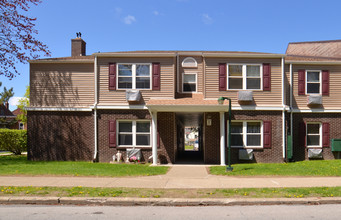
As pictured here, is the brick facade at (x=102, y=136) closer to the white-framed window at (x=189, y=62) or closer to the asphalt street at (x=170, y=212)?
the white-framed window at (x=189, y=62)

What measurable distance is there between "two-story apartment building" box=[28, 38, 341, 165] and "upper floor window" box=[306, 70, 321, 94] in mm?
54

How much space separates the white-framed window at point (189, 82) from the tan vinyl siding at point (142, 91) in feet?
4.29

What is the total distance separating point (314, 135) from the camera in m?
15.8

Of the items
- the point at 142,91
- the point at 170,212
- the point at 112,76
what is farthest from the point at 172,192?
the point at 112,76

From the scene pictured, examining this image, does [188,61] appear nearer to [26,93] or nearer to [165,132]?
[165,132]

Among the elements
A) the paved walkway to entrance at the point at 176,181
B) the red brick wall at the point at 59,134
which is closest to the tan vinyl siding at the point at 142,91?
the red brick wall at the point at 59,134

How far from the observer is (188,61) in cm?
1606

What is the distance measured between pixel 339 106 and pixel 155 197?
44.3ft

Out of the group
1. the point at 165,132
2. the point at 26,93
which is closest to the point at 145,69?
the point at 165,132

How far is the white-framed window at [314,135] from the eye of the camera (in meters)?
15.7

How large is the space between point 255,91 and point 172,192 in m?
9.28

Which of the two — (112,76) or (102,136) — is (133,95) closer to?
(112,76)

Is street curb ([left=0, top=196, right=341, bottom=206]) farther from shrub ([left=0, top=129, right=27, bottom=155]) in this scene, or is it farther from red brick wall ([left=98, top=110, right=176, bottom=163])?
shrub ([left=0, top=129, right=27, bottom=155])

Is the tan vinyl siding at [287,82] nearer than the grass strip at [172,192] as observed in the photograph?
No
